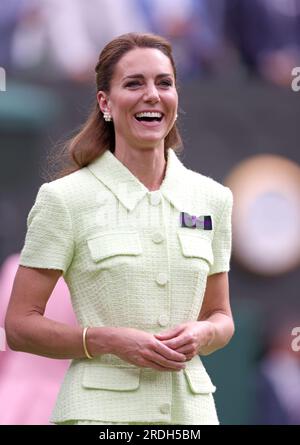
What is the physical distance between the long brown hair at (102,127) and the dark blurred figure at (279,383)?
2.81m

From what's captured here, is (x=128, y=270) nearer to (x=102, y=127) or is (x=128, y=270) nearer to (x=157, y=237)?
(x=157, y=237)

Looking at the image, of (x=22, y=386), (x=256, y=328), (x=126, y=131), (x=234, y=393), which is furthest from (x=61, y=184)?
(x=256, y=328)

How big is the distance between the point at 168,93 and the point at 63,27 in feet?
12.0

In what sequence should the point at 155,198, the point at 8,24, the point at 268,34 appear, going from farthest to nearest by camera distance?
1. the point at 268,34
2. the point at 8,24
3. the point at 155,198

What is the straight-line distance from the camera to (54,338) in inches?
120

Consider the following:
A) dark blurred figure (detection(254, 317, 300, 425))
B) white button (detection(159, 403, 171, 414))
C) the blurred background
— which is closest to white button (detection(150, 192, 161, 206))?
white button (detection(159, 403, 171, 414))

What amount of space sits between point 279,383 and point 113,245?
3.18 metres

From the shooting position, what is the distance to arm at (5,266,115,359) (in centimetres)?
303

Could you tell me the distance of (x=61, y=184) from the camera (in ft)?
10.2

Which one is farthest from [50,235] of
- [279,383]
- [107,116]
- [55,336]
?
[279,383]

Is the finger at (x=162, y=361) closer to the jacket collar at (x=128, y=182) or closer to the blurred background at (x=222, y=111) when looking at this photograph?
the jacket collar at (x=128, y=182)

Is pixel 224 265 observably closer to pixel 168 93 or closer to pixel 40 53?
pixel 168 93

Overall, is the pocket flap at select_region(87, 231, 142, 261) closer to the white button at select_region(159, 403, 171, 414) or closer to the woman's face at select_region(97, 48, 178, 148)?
the woman's face at select_region(97, 48, 178, 148)

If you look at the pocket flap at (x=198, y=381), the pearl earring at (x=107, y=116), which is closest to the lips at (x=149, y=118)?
the pearl earring at (x=107, y=116)
